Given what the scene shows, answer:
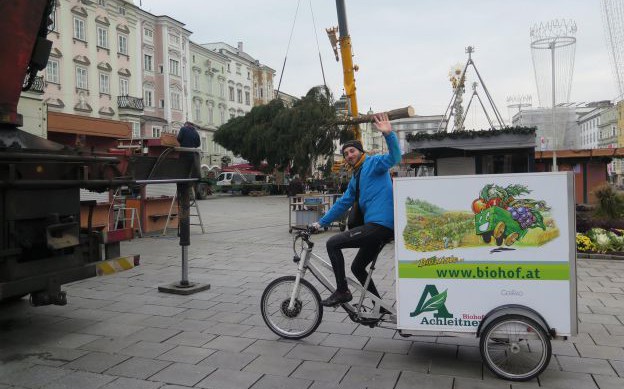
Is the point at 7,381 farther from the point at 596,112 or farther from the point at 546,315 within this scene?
the point at 596,112

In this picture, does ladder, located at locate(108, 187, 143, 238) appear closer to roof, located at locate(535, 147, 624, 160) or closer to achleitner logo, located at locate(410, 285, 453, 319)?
achleitner logo, located at locate(410, 285, 453, 319)

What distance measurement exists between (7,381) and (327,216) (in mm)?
2967

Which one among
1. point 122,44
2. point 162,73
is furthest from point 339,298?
point 162,73

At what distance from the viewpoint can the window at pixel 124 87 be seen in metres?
48.9

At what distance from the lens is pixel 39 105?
20.1 feet

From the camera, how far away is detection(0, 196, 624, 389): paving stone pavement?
4.12 metres

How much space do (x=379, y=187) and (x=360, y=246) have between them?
559 millimetres

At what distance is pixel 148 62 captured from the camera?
54594mm

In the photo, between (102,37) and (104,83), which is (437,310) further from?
(102,37)

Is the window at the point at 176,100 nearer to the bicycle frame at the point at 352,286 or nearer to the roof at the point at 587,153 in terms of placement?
the roof at the point at 587,153

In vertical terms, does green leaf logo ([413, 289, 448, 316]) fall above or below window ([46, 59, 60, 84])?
below

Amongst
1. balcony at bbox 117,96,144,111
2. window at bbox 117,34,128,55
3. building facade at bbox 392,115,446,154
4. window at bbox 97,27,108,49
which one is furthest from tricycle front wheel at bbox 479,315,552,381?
window at bbox 117,34,128,55

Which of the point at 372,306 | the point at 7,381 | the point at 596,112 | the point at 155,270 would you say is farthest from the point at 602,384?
the point at 596,112

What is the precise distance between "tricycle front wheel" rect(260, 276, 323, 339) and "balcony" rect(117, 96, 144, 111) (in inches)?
1857
